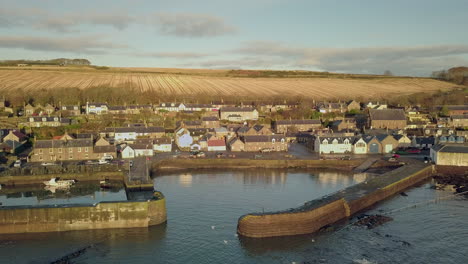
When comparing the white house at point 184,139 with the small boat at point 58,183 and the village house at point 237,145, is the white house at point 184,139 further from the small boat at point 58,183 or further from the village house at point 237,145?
the small boat at point 58,183

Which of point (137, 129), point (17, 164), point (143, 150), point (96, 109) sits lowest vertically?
point (17, 164)

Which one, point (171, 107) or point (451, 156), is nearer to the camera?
point (451, 156)

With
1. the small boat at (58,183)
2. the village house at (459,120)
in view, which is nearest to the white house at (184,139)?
the small boat at (58,183)

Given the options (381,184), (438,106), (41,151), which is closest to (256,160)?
(381,184)

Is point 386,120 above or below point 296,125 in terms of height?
above

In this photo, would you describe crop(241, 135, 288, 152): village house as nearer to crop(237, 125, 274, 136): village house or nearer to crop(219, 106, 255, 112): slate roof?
crop(237, 125, 274, 136): village house

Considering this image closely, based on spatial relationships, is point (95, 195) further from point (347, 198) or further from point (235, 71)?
point (235, 71)

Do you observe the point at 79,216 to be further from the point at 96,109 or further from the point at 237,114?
the point at 237,114

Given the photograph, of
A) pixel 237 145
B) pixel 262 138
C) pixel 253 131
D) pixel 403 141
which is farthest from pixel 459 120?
pixel 237 145
